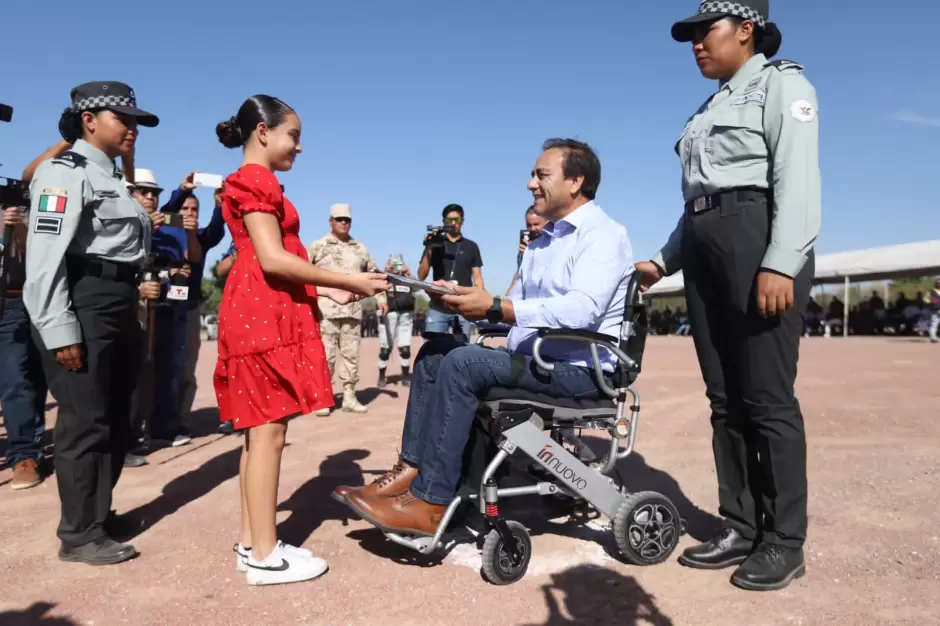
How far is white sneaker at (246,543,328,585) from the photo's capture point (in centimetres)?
296

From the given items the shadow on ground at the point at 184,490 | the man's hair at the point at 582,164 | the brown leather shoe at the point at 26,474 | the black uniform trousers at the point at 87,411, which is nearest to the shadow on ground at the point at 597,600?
the man's hair at the point at 582,164

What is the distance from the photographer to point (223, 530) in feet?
12.2

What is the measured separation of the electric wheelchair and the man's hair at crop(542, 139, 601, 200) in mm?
530

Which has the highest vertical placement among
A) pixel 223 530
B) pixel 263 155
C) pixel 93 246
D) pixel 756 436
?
pixel 263 155

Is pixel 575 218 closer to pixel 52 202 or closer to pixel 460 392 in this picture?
pixel 460 392

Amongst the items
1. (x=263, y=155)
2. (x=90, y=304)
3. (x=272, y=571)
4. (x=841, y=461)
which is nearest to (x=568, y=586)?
(x=272, y=571)

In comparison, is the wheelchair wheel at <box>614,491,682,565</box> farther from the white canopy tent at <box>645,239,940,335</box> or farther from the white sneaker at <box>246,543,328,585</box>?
the white canopy tent at <box>645,239,940,335</box>

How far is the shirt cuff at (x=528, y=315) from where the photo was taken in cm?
315

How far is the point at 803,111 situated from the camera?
280 cm

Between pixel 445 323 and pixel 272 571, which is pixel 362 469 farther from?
pixel 445 323

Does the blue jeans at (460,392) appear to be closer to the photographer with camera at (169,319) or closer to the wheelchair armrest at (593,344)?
the wheelchair armrest at (593,344)

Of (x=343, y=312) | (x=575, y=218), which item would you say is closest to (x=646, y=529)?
(x=575, y=218)

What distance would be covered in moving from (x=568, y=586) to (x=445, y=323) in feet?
15.5

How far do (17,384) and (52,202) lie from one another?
2266mm
